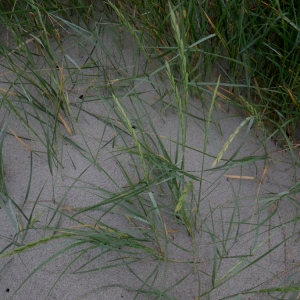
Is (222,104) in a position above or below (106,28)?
below

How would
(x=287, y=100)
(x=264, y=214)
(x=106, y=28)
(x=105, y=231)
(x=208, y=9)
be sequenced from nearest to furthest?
1. (x=105, y=231)
2. (x=264, y=214)
3. (x=287, y=100)
4. (x=208, y=9)
5. (x=106, y=28)

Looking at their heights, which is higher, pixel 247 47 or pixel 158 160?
pixel 247 47

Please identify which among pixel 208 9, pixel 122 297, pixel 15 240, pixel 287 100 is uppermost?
pixel 208 9

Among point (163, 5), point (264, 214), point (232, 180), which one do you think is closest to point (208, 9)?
point (163, 5)

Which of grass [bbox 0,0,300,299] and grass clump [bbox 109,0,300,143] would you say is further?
grass clump [bbox 109,0,300,143]

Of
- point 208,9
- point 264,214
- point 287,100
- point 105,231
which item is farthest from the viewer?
point 208,9

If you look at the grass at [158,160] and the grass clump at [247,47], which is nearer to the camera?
the grass at [158,160]

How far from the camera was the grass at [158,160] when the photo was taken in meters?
1.40

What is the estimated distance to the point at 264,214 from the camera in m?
1.54

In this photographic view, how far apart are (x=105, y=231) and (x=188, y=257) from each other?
250mm

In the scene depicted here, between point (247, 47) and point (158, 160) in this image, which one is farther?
point (247, 47)

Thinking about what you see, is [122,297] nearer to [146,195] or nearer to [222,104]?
[146,195]

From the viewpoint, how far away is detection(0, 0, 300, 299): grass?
1.40m

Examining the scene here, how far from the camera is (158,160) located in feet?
4.61
